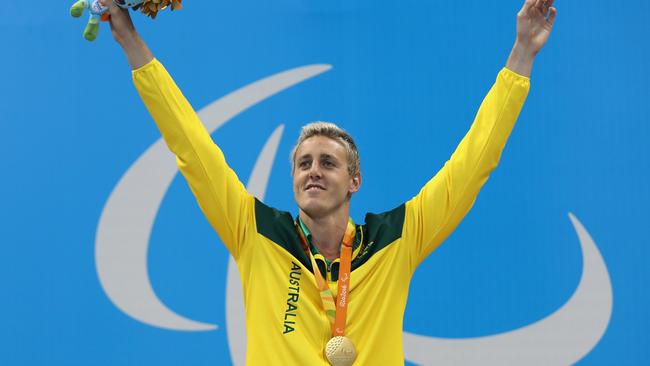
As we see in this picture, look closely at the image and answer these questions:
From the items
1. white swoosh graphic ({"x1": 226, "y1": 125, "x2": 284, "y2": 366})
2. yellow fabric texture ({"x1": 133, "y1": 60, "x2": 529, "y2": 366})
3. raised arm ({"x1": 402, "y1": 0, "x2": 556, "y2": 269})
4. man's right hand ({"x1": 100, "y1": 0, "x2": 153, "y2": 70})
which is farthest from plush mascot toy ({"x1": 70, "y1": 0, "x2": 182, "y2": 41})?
white swoosh graphic ({"x1": 226, "y1": 125, "x2": 284, "y2": 366})

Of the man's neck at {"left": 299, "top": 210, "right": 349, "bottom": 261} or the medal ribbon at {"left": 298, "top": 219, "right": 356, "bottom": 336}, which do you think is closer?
the medal ribbon at {"left": 298, "top": 219, "right": 356, "bottom": 336}

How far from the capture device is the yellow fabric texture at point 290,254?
6.05 ft

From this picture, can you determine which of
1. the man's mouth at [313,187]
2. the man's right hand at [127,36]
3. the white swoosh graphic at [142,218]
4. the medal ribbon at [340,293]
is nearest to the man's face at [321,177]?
the man's mouth at [313,187]

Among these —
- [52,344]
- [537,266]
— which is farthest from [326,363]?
[52,344]

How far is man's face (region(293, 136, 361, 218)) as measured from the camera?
6.61ft

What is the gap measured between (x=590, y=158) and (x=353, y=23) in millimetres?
1290

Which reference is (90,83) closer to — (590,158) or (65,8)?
(65,8)

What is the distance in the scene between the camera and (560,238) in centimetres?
339

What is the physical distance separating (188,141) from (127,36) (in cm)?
29

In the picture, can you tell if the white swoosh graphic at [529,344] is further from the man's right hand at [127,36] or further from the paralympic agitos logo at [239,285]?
the man's right hand at [127,36]

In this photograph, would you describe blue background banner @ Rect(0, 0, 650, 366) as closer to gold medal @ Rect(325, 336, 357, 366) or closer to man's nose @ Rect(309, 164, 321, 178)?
man's nose @ Rect(309, 164, 321, 178)

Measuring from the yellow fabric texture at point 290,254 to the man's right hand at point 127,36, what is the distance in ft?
0.08

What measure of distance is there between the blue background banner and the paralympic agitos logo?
17 millimetres

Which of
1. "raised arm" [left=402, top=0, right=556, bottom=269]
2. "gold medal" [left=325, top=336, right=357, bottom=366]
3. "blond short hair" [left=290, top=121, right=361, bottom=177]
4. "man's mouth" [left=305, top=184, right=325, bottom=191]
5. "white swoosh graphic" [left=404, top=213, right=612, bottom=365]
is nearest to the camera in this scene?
"gold medal" [left=325, top=336, right=357, bottom=366]
